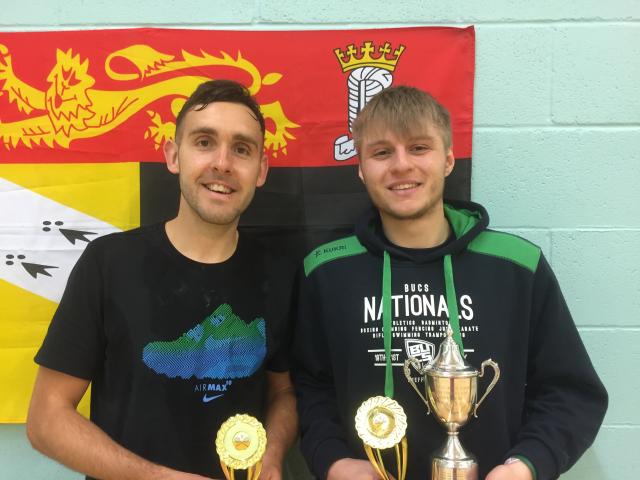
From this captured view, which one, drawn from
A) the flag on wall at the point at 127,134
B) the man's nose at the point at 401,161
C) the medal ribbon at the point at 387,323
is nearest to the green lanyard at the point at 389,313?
the medal ribbon at the point at 387,323

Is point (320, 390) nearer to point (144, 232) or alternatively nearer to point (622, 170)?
point (144, 232)

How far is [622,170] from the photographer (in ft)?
5.13

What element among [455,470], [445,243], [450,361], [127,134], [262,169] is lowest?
[455,470]

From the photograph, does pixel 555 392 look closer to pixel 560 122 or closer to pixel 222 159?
pixel 560 122

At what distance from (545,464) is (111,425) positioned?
37.7 inches

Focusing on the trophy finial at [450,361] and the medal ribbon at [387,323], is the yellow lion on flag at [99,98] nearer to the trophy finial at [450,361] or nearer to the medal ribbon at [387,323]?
the medal ribbon at [387,323]

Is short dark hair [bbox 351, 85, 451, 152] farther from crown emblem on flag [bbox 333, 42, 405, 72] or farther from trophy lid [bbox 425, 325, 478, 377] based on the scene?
trophy lid [bbox 425, 325, 478, 377]

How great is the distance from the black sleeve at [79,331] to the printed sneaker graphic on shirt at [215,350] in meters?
0.12

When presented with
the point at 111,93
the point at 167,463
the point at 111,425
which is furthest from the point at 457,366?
the point at 111,93

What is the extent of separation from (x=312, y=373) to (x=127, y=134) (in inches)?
33.5

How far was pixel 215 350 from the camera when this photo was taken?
1.33 m

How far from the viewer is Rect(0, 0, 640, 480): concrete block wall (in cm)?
156

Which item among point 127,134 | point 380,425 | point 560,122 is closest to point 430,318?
point 380,425

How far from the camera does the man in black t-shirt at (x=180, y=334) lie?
1.27 meters
